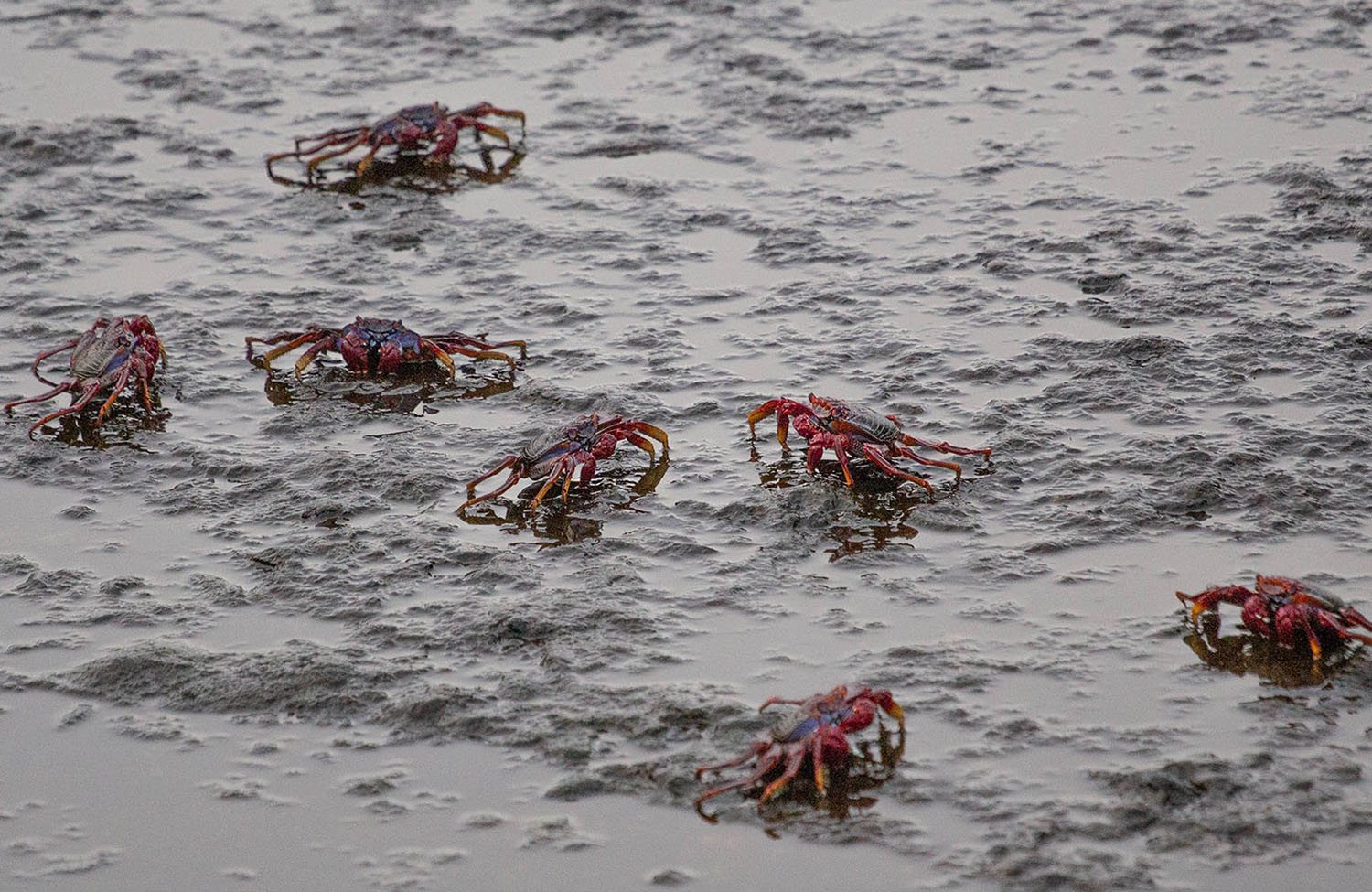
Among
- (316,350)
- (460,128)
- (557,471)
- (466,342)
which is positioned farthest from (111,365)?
(460,128)

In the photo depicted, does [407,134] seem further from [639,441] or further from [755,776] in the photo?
[755,776]

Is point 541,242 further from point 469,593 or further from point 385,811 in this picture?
point 385,811

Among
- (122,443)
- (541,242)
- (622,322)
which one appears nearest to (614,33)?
(541,242)

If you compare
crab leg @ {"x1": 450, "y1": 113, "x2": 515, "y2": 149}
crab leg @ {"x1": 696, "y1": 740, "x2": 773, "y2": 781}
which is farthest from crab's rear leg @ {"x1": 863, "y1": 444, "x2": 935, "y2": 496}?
crab leg @ {"x1": 450, "y1": 113, "x2": 515, "y2": 149}

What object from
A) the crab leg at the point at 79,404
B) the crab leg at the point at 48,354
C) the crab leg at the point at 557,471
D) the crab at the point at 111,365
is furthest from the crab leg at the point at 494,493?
the crab leg at the point at 48,354

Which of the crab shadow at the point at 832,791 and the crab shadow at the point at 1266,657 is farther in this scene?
the crab shadow at the point at 1266,657

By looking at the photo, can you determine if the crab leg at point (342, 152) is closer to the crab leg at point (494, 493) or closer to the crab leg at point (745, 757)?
the crab leg at point (494, 493)

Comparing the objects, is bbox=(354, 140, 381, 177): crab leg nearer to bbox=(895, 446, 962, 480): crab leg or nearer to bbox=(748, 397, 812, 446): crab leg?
bbox=(748, 397, 812, 446): crab leg
